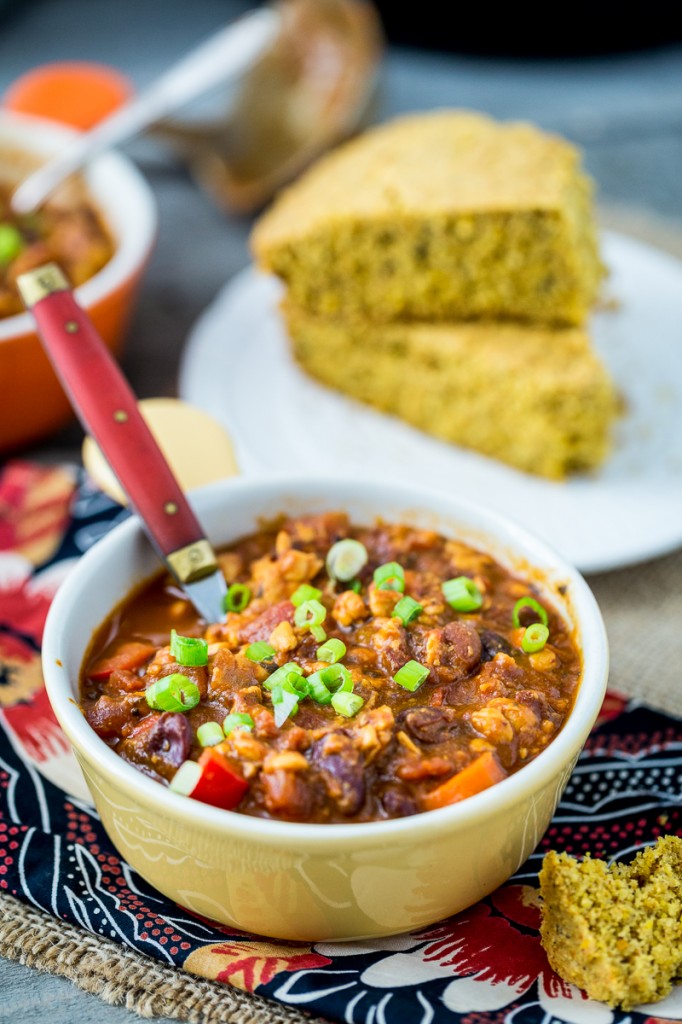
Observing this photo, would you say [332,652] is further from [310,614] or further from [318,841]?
[318,841]

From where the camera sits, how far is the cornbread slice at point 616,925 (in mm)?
2045

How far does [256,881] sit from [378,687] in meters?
0.45

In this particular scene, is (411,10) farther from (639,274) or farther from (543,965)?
(543,965)

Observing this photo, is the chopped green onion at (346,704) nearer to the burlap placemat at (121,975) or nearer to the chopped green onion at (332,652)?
the chopped green onion at (332,652)

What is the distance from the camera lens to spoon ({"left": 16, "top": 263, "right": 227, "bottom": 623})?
2.62 metres

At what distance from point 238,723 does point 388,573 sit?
547 millimetres

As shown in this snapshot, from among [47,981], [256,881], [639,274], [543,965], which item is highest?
[256,881]

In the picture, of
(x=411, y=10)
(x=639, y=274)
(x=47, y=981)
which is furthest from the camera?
(x=411, y=10)

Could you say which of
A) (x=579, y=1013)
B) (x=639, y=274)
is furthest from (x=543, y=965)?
(x=639, y=274)

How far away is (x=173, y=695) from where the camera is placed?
2221 millimetres

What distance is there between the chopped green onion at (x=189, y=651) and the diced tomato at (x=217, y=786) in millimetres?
298

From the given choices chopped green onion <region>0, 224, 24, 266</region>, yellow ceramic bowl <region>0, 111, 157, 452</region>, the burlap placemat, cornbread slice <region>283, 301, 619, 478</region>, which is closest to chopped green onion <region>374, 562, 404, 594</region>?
the burlap placemat

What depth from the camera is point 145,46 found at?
6.50 metres

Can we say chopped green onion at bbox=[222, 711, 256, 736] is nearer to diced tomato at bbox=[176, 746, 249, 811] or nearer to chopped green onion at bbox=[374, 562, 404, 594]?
diced tomato at bbox=[176, 746, 249, 811]
